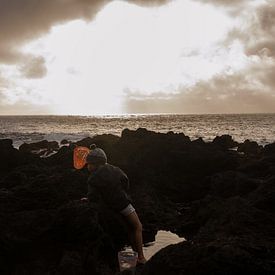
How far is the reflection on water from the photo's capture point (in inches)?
382

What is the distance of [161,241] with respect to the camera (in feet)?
34.6

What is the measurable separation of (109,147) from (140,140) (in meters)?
1.73

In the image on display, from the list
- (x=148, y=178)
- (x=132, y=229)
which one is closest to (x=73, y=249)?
(x=132, y=229)

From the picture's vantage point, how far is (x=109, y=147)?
23703 millimetres

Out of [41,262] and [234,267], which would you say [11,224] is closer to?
[41,262]

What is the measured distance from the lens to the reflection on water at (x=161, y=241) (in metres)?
9.70

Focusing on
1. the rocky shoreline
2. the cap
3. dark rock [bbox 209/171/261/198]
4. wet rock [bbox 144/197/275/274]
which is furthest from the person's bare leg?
dark rock [bbox 209/171/261/198]

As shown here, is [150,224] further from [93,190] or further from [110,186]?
[110,186]

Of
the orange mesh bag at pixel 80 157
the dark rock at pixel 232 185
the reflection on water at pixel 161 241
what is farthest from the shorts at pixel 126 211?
the dark rock at pixel 232 185

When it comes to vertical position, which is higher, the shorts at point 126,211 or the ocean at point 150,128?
the shorts at point 126,211

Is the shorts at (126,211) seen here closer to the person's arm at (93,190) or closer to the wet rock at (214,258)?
the person's arm at (93,190)

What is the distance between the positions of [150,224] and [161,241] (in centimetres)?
90

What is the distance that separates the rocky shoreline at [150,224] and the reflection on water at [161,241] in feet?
0.68

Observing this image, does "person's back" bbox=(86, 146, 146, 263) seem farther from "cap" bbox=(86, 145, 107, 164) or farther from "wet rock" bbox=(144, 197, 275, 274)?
"wet rock" bbox=(144, 197, 275, 274)
